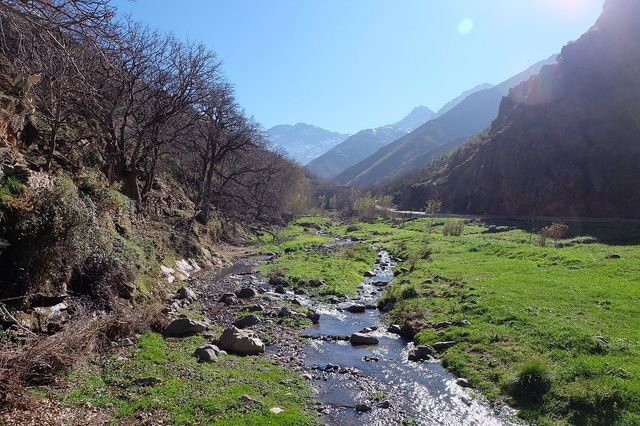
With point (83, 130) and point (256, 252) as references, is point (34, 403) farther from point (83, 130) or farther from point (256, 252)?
point (256, 252)

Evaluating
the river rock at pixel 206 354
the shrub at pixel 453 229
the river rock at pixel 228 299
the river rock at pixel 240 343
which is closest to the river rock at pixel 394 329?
the river rock at pixel 240 343

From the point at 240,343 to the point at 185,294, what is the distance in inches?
332

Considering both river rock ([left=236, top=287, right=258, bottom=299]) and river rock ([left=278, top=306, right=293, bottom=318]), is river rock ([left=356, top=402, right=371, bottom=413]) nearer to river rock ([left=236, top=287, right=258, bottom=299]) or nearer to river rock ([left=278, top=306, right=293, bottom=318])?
river rock ([left=278, top=306, right=293, bottom=318])

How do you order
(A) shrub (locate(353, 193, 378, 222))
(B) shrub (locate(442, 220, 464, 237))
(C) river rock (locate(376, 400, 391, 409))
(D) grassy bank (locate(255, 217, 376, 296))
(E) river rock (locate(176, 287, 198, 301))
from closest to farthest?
(C) river rock (locate(376, 400, 391, 409))
(E) river rock (locate(176, 287, 198, 301))
(D) grassy bank (locate(255, 217, 376, 296))
(B) shrub (locate(442, 220, 464, 237))
(A) shrub (locate(353, 193, 378, 222))

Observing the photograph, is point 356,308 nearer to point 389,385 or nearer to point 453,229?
point 389,385

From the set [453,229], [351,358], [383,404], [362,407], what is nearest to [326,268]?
[351,358]

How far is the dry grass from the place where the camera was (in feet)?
31.7

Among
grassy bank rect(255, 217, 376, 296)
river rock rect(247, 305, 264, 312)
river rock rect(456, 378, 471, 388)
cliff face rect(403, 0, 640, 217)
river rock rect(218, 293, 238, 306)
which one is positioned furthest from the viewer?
cliff face rect(403, 0, 640, 217)

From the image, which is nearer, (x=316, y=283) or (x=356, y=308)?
(x=356, y=308)

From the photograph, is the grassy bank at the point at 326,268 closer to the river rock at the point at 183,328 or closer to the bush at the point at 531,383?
the river rock at the point at 183,328

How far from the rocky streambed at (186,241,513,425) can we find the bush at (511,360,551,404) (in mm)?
930

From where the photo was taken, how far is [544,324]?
1853 cm

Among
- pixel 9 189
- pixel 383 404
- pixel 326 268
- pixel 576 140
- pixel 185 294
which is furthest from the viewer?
pixel 576 140

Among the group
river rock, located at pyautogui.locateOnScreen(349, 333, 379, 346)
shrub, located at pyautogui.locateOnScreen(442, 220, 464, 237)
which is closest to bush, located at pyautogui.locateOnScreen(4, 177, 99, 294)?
river rock, located at pyautogui.locateOnScreen(349, 333, 379, 346)
